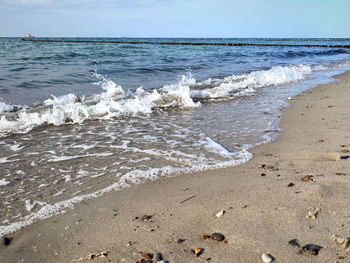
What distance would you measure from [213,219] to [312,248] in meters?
0.66

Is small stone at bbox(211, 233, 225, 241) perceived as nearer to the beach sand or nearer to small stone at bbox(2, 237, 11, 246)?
the beach sand

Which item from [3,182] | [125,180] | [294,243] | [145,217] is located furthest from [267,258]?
[3,182]

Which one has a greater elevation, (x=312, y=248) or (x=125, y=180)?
(x=312, y=248)

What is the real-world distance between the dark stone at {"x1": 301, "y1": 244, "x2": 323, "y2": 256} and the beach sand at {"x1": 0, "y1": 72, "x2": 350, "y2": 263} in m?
0.03

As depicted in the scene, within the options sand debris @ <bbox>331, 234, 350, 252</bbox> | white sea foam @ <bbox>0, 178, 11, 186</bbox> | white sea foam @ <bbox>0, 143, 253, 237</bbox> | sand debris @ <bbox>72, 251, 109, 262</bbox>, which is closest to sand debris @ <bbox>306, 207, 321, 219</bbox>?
sand debris @ <bbox>331, 234, 350, 252</bbox>

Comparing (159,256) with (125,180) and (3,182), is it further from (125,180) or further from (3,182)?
(3,182)

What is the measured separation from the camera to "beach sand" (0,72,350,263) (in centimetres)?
182

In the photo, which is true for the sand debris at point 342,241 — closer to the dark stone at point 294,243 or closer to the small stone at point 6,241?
the dark stone at point 294,243

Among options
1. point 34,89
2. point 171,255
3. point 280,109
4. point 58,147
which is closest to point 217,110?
point 280,109

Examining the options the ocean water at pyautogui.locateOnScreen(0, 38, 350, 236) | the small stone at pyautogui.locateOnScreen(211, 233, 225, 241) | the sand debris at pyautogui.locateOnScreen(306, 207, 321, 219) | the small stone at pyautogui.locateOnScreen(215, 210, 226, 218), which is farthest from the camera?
the ocean water at pyautogui.locateOnScreen(0, 38, 350, 236)

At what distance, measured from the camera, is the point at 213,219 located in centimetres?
215

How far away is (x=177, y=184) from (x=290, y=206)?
3.35 feet

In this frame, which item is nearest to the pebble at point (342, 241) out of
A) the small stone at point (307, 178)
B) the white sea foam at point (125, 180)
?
the small stone at point (307, 178)

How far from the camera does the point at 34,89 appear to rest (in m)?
8.78
